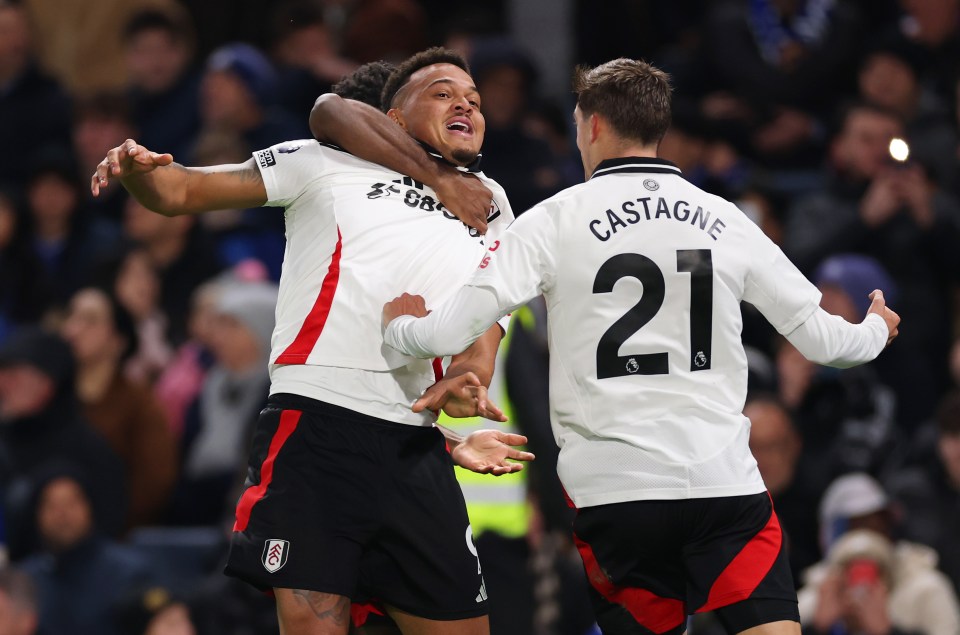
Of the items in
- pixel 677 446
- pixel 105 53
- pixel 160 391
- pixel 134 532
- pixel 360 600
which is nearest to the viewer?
pixel 677 446

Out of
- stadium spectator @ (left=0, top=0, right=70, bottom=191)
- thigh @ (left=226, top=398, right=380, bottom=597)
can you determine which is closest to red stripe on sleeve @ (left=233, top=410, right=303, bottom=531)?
thigh @ (left=226, top=398, right=380, bottom=597)

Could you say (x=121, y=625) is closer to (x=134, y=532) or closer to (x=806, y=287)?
(x=134, y=532)

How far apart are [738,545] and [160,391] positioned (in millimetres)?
5428

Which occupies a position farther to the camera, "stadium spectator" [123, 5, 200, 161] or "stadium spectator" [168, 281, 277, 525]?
"stadium spectator" [123, 5, 200, 161]

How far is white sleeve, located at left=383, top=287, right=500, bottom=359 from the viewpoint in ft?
14.2

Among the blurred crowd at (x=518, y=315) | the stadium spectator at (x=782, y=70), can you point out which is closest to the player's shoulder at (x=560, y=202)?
the blurred crowd at (x=518, y=315)

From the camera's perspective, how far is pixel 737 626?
4.39 m

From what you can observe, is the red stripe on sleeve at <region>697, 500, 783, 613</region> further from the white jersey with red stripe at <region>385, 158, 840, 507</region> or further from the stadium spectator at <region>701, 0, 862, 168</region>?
the stadium spectator at <region>701, 0, 862, 168</region>

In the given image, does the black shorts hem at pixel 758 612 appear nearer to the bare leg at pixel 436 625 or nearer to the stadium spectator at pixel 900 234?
the bare leg at pixel 436 625

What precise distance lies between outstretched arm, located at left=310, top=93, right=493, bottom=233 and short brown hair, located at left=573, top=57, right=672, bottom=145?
44 centimetres

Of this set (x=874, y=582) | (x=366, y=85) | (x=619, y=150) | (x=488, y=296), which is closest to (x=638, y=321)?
(x=488, y=296)

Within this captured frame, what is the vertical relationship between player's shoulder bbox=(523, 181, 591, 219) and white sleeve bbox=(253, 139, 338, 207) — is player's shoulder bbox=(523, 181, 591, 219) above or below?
below

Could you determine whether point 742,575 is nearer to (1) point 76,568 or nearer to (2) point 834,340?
(2) point 834,340

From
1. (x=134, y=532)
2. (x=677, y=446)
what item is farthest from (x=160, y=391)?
(x=677, y=446)
